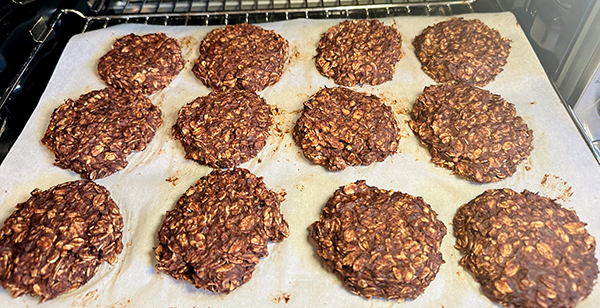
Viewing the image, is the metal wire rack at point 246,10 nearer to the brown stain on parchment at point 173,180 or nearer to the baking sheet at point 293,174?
the baking sheet at point 293,174

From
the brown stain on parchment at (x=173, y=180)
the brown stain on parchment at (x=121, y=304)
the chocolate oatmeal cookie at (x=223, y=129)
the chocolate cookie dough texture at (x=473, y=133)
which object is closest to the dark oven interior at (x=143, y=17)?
the chocolate cookie dough texture at (x=473, y=133)

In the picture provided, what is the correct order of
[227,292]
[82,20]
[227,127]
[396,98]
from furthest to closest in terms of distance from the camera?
1. [82,20]
2. [396,98]
3. [227,127]
4. [227,292]

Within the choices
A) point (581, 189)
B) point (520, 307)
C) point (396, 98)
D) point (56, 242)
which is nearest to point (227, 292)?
point (56, 242)

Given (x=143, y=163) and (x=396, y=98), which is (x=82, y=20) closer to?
(x=143, y=163)

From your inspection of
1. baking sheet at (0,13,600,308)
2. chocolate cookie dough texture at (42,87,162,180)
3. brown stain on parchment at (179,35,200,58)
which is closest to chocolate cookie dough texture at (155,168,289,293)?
baking sheet at (0,13,600,308)

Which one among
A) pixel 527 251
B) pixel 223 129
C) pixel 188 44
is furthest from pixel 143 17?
pixel 527 251

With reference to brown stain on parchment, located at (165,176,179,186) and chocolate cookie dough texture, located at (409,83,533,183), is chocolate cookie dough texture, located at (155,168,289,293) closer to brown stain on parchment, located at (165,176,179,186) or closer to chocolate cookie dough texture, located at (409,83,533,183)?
brown stain on parchment, located at (165,176,179,186)
